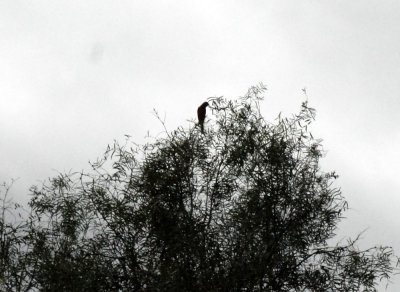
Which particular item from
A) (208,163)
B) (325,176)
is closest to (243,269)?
(208,163)

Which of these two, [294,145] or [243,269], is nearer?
[243,269]

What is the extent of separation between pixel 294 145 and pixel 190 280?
4.11 meters

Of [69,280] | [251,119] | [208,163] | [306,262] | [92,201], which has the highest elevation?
[251,119]

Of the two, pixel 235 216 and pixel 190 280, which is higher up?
pixel 235 216

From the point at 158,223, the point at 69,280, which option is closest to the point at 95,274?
the point at 69,280

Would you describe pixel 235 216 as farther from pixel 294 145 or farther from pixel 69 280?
pixel 69 280

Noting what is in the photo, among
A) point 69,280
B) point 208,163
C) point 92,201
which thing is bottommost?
point 69,280

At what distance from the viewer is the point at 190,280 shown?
31.3 ft

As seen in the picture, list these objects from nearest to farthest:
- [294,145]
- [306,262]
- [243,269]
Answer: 1. [243,269]
2. [306,262]
3. [294,145]

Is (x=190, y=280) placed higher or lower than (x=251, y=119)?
lower

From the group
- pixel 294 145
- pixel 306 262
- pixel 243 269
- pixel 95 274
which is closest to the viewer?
pixel 243 269

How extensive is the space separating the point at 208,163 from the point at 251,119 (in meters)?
1.51

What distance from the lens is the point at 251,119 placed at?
12.0 metres

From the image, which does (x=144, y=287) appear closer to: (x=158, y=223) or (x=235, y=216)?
(x=158, y=223)
